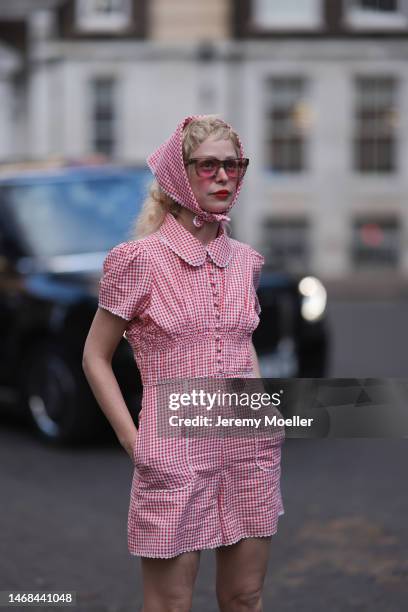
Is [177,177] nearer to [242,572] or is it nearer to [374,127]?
[242,572]

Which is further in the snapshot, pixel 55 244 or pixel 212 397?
pixel 55 244

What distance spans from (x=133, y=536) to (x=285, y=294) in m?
5.59

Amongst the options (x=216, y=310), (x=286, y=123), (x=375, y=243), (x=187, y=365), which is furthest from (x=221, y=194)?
(x=286, y=123)

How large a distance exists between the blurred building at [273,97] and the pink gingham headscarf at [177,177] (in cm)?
2874

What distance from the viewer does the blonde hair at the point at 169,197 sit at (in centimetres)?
322

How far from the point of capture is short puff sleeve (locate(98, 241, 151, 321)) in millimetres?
3188

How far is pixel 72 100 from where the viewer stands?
32.9 m

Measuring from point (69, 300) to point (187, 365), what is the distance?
16.4 feet

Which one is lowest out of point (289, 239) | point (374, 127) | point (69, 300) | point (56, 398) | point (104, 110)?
point (289, 239)

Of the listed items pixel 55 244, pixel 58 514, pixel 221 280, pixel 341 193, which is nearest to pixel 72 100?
pixel 341 193

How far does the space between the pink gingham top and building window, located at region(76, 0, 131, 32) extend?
30657mm

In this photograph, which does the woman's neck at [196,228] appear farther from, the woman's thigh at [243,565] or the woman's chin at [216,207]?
Result: the woman's thigh at [243,565]

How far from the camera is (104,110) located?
108 feet

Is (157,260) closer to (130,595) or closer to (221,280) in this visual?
(221,280)
